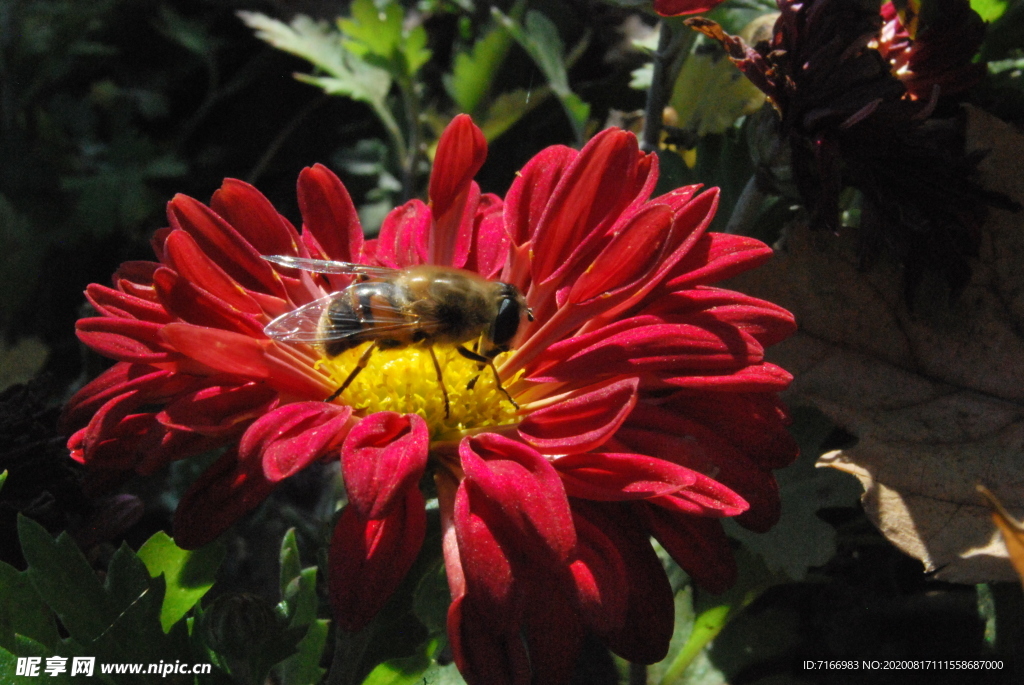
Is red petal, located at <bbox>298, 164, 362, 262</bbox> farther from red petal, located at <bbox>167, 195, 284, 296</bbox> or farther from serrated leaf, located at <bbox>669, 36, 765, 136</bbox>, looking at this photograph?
serrated leaf, located at <bbox>669, 36, 765, 136</bbox>

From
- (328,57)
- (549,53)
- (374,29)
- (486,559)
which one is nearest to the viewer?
(486,559)

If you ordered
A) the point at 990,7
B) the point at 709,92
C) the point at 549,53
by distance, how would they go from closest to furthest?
1. the point at 990,7
2. the point at 709,92
3. the point at 549,53

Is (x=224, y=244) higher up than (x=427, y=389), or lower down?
higher up

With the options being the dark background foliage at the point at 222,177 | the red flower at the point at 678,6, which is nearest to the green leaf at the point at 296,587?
the dark background foliage at the point at 222,177

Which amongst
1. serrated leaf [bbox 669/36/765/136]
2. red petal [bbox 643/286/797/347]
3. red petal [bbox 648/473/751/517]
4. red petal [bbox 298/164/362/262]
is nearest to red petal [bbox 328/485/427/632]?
red petal [bbox 648/473/751/517]

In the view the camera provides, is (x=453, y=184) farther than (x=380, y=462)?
Yes

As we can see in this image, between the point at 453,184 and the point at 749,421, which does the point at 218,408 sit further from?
the point at 749,421

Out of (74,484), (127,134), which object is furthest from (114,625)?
(127,134)

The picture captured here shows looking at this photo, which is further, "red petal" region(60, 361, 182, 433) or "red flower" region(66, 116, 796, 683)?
"red petal" region(60, 361, 182, 433)

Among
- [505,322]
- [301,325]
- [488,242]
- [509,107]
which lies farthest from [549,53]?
[301,325]
